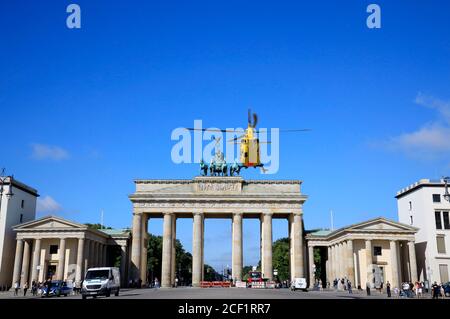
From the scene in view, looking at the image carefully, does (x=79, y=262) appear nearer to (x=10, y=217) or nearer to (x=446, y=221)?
(x=10, y=217)

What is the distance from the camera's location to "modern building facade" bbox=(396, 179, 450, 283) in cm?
7350

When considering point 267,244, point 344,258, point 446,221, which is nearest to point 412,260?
point 446,221

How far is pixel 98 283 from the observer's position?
39500mm

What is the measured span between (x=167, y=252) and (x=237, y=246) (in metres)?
12.1

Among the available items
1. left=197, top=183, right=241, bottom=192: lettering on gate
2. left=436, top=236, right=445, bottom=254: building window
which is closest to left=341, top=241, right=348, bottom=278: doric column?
left=436, top=236, right=445, bottom=254: building window

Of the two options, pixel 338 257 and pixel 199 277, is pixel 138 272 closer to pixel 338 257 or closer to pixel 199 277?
pixel 199 277

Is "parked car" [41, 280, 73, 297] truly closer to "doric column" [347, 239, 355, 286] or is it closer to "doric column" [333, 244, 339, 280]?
"doric column" [347, 239, 355, 286]
